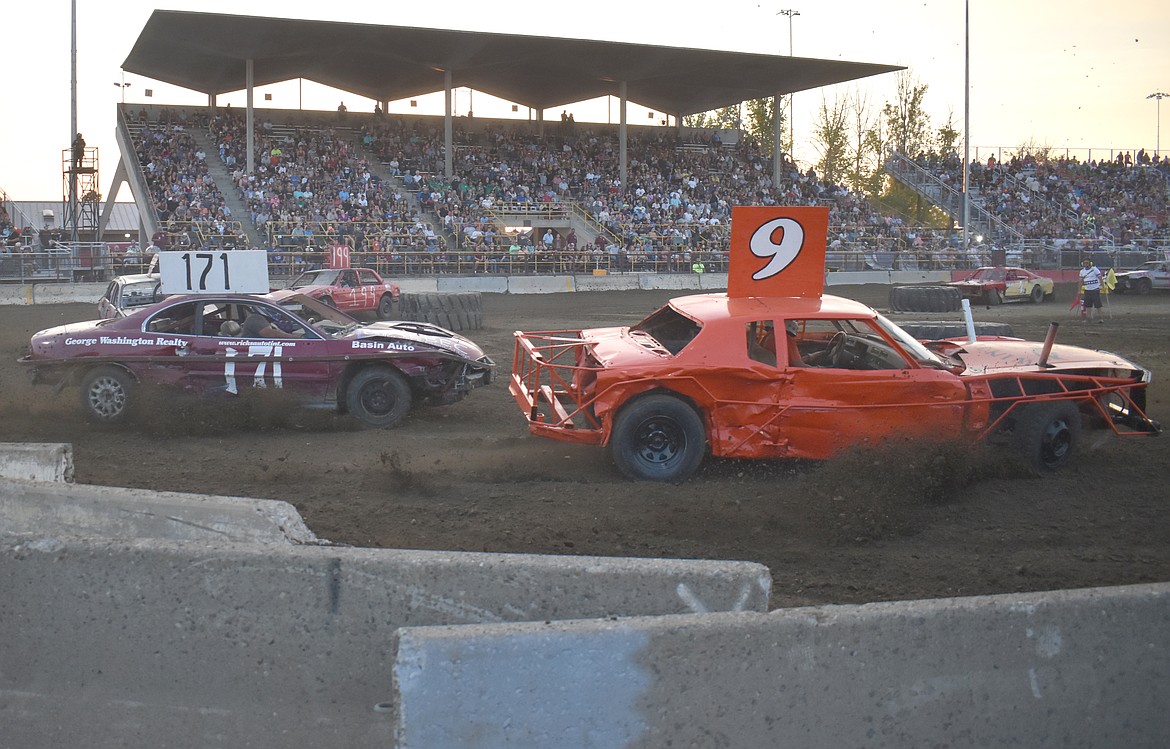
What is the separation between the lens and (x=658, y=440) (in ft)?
25.4

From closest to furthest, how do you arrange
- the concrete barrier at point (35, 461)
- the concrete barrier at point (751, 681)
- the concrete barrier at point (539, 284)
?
1. the concrete barrier at point (751, 681)
2. the concrete barrier at point (35, 461)
3. the concrete barrier at point (539, 284)

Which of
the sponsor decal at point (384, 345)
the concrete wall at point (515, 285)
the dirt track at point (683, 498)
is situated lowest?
the dirt track at point (683, 498)

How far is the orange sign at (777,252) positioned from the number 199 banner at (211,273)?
4.60 metres

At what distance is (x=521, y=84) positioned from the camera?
4334 centimetres

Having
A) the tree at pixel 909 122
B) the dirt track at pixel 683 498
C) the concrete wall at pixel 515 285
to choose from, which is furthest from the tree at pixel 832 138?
the dirt track at pixel 683 498

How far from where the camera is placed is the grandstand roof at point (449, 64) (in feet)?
114

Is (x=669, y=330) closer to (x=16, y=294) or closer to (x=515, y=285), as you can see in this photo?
(x=16, y=294)

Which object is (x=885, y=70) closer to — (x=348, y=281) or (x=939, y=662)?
(x=348, y=281)

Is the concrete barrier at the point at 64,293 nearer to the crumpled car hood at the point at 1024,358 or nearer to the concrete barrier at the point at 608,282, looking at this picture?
the concrete barrier at the point at 608,282

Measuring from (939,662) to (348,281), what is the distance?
21056 millimetres

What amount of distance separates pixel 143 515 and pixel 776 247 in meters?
5.54

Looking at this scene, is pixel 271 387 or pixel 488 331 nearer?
pixel 271 387

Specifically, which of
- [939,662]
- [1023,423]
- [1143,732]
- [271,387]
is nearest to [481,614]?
[939,662]

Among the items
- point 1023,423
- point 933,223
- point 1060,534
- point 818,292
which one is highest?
point 933,223
